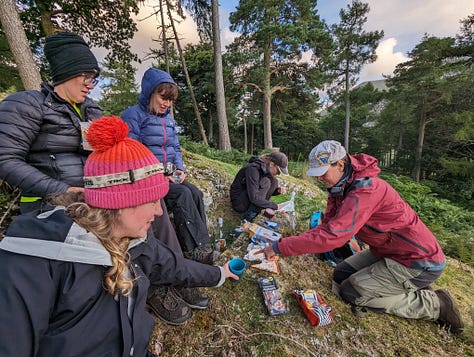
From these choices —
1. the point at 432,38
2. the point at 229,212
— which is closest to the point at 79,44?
the point at 229,212

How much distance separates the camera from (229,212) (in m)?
4.46

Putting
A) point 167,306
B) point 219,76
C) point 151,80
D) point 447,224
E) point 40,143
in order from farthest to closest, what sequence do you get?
point 219,76 < point 447,224 < point 151,80 < point 167,306 < point 40,143

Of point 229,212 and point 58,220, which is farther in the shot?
point 229,212

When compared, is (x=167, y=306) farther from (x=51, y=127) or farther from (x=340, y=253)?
(x=340, y=253)

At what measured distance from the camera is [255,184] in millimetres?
3949

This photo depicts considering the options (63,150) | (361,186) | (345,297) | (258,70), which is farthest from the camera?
(258,70)

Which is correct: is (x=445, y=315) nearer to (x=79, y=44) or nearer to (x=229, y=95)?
(x=79, y=44)

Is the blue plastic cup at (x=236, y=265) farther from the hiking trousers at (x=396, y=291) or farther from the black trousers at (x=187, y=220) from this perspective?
the hiking trousers at (x=396, y=291)

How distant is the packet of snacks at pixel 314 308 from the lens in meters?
2.05

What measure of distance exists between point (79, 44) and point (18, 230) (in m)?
1.75

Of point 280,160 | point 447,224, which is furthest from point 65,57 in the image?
point 447,224

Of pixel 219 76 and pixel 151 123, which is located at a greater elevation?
pixel 219 76

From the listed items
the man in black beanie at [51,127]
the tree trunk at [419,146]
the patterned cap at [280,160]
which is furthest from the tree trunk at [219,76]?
the tree trunk at [419,146]

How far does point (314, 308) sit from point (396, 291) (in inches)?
38.4
